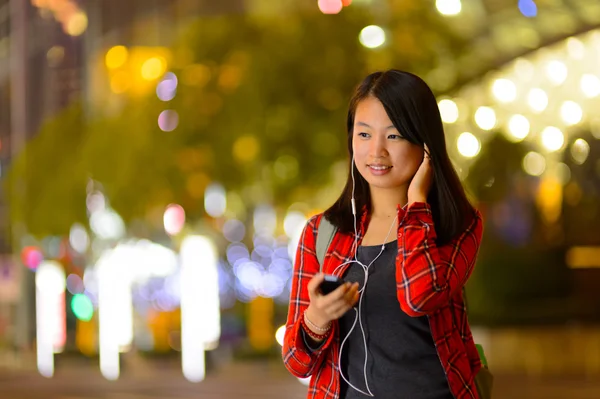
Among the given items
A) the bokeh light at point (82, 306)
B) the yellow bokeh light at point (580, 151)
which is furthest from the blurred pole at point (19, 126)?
the yellow bokeh light at point (580, 151)

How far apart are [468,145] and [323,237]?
47.8 ft

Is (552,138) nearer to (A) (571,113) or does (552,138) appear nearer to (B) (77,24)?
(A) (571,113)

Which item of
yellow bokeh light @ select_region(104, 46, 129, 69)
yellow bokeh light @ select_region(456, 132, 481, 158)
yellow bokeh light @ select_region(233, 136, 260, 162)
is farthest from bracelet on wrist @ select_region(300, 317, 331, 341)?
yellow bokeh light @ select_region(104, 46, 129, 69)

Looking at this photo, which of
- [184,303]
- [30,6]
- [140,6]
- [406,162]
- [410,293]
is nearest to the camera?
[410,293]

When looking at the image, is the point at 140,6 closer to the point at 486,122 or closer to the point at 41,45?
the point at 41,45

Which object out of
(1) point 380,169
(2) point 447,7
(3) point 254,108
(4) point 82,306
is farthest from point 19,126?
(1) point 380,169

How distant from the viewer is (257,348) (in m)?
15.8

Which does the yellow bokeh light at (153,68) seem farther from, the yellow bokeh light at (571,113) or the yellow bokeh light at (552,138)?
the yellow bokeh light at (571,113)

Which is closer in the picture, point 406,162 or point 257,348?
point 406,162

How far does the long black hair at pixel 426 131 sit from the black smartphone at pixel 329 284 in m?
0.26

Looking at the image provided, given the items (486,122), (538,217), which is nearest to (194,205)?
(486,122)

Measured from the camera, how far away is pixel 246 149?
1477 cm

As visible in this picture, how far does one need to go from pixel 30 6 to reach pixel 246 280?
18.6ft

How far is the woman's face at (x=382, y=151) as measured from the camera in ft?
8.07
